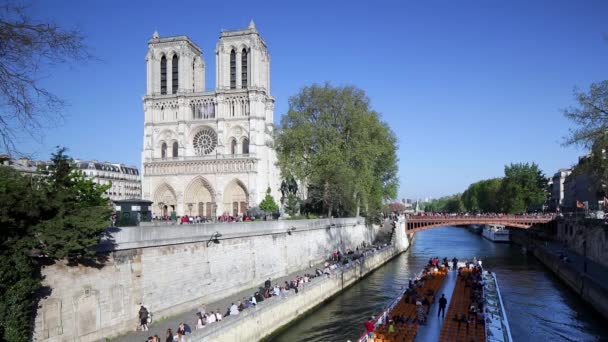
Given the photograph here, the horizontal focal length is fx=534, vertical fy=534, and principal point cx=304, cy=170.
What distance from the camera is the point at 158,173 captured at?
66.2m

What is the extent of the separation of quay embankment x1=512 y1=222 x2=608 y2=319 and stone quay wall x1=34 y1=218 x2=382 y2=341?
16590 mm

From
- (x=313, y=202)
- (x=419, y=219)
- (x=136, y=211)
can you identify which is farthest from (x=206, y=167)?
(x=136, y=211)

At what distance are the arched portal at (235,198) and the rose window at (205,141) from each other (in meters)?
6.12

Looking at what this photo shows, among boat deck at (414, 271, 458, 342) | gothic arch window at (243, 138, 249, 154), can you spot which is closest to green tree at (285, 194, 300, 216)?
gothic arch window at (243, 138, 249, 154)

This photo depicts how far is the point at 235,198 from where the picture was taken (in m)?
64.1

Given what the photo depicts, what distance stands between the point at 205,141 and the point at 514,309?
155 ft

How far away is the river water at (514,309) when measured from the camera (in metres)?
22.7

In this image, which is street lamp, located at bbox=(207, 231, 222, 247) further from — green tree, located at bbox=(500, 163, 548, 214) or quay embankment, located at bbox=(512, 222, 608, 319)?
green tree, located at bbox=(500, 163, 548, 214)

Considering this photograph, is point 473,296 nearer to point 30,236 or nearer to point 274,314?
point 274,314

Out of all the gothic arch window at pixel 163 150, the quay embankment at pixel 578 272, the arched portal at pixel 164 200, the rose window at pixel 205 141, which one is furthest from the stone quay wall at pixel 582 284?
the gothic arch window at pixel 163 150

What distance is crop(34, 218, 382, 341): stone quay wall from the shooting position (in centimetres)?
1467

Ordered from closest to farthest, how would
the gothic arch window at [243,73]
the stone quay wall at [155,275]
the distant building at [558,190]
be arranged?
the stone quay wall at [155,275] < the gothic arch window at [243,73] < the distant building at [558,190]

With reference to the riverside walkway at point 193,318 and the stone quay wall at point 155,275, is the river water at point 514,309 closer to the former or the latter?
the riverside walkway at point 193,318

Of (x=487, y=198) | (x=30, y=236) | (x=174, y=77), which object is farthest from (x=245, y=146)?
(x=487, y=198)
